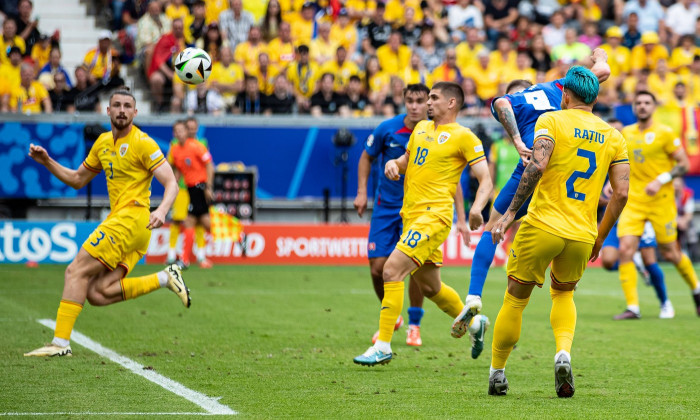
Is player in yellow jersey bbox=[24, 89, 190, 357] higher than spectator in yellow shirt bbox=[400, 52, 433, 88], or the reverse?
spectator in yellow shirt bbox=[400, 52, 433, 88]

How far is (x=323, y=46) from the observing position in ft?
69.4

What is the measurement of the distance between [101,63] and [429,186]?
1242cm

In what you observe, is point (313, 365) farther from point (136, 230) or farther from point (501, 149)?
point (501, 149)

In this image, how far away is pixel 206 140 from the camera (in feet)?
64.3

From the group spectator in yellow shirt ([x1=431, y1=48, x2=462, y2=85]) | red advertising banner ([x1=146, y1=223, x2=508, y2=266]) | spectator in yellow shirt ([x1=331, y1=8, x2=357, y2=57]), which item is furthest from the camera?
spectator in yellow shirt ([x1=331, y1=8, x2=357, y2=57])

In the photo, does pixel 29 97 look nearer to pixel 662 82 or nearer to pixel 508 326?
pixel 662 82

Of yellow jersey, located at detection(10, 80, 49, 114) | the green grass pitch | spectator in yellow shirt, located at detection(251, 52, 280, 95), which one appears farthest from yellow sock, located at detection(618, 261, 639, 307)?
yellow jersey, located at detection(10, 80, 49, 114)

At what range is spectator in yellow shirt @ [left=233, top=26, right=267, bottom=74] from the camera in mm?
20406

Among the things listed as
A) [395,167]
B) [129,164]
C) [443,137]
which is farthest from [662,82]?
[129,164]

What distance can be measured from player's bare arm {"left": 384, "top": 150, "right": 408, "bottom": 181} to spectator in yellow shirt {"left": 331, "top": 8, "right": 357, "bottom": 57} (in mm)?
12907

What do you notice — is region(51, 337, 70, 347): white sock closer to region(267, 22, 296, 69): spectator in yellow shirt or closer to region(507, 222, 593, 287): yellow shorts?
region(507, 222, 593, 287): yellow shorts

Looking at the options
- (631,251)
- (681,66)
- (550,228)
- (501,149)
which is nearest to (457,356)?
(550,228)

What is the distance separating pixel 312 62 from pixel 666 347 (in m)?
12.4

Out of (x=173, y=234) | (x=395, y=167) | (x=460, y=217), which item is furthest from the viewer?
(x=173, y=234)
